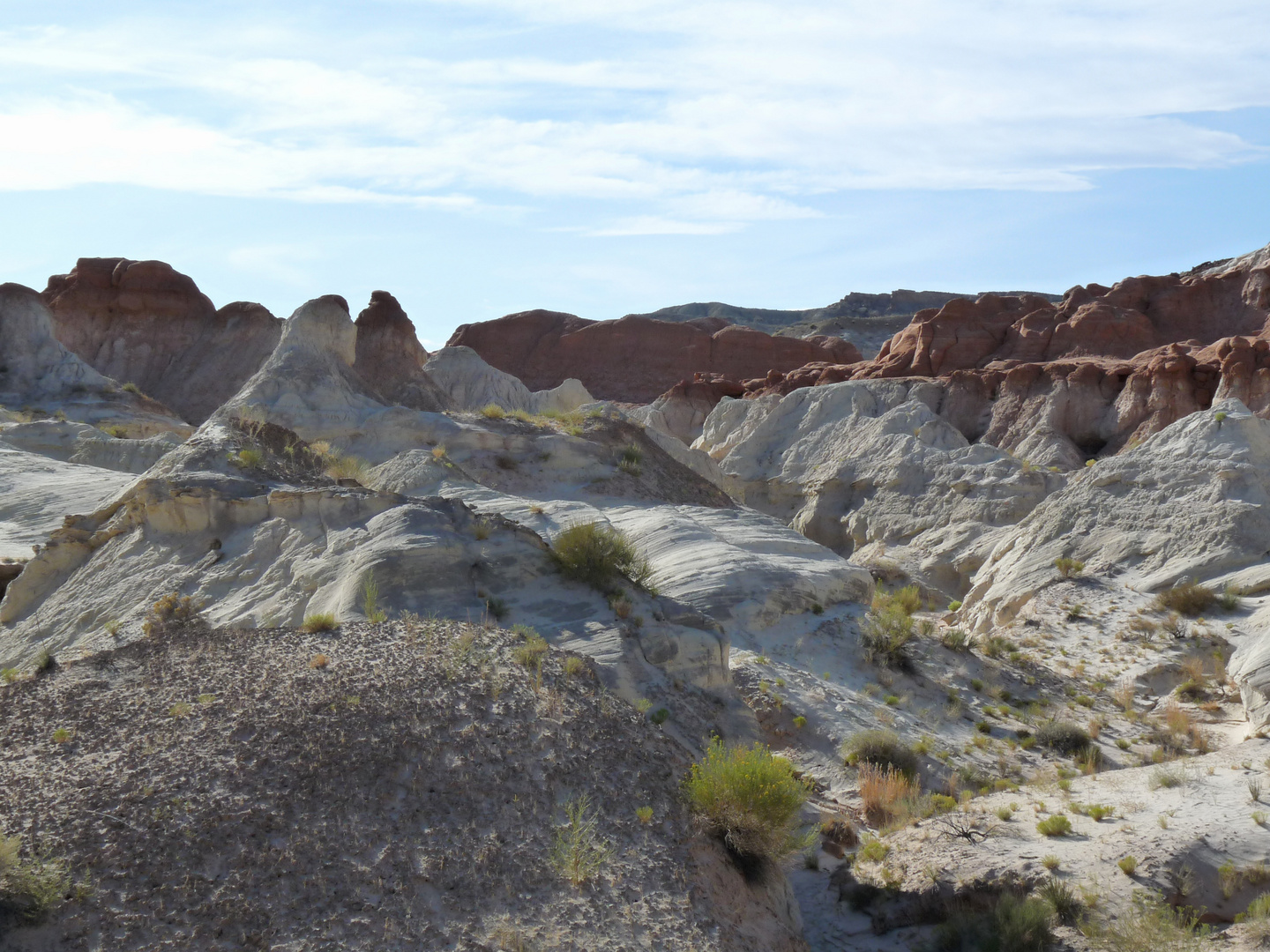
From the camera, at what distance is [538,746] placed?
902cm

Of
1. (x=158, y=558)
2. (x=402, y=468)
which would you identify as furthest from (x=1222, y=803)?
(x=402, y=468)

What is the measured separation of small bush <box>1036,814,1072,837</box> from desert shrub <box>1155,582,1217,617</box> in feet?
26.6

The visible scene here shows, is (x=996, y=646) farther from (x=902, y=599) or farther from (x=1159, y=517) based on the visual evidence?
(x=1159, y=517)

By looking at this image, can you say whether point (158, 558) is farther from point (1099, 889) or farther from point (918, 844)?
point (1099, 889)

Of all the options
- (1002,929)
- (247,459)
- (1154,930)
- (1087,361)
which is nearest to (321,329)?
(247,459)

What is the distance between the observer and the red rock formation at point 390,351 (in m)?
37.3

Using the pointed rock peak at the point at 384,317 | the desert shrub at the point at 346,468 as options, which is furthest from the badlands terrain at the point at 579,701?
the pointed rock peak at the point at 384,317

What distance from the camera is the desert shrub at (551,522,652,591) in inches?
495

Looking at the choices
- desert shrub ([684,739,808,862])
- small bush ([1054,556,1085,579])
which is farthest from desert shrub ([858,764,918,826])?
small bush ([1054,556,1085,579])

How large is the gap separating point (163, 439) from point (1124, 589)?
20.3 meters

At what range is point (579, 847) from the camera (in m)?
7.99

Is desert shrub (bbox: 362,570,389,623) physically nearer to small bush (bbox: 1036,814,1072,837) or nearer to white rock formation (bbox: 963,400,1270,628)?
small bush (bbox: 1036,814,1072,837)

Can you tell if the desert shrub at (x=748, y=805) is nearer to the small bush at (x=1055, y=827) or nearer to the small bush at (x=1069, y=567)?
the small bush at (x=1055, y=827)

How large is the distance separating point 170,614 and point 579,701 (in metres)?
4.70
